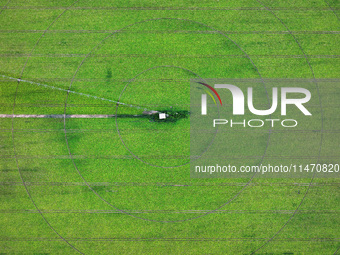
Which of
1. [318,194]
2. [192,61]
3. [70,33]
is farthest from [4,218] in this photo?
[318,194]

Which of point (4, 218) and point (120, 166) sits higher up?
point (120, 166)

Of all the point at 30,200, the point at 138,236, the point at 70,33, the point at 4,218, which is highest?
the point at 70,33

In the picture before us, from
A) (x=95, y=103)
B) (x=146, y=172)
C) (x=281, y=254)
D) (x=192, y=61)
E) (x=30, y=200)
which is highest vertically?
(x=192, y=61)

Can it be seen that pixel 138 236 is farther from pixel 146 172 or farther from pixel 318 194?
pixel 318 194

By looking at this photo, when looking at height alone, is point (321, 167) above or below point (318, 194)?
above

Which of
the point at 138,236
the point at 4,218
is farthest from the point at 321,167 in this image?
the point at 4,218

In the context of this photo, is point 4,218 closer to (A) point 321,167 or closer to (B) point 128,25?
(B) point 128,25
